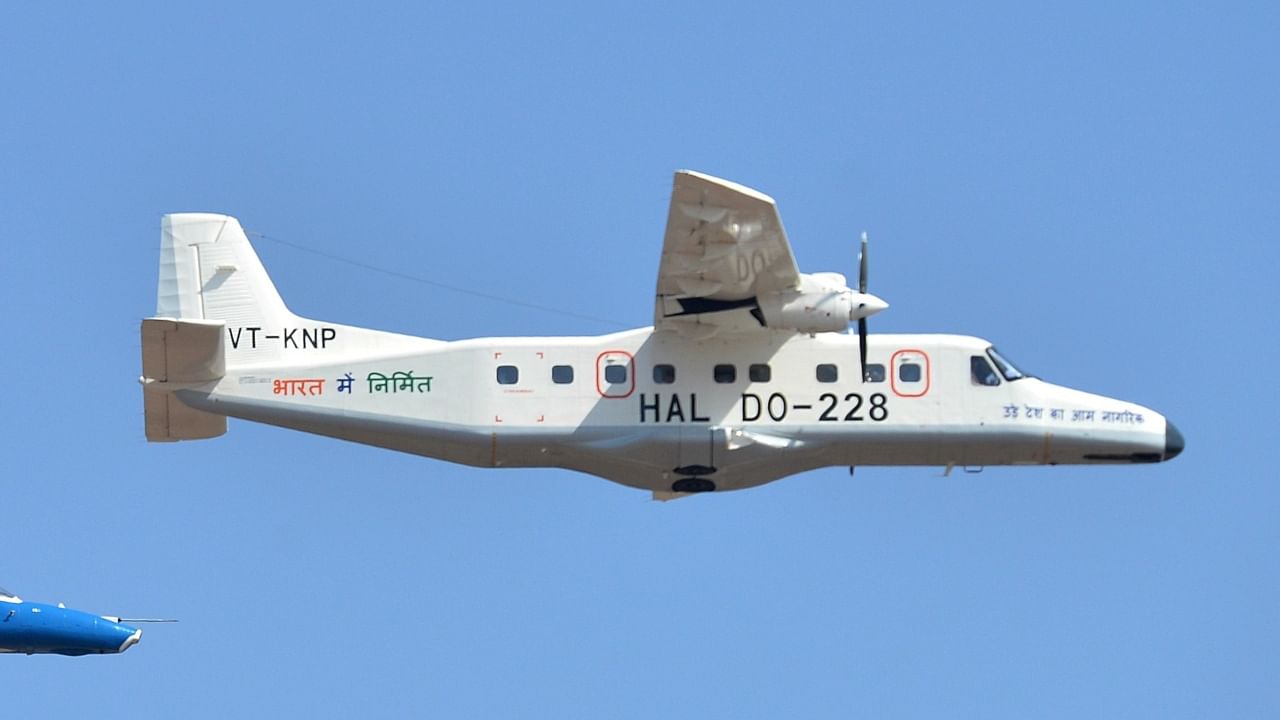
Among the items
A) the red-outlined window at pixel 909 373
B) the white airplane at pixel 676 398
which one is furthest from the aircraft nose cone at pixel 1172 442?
the red-outlined window at pixel 909 373

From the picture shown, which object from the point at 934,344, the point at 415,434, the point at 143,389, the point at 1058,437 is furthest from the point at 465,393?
the point at 1058,437

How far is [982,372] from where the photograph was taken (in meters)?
23.1

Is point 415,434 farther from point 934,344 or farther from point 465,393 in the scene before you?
point 934,344

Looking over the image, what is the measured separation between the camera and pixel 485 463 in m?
23.0

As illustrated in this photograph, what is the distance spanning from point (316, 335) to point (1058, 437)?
1062 centimetres

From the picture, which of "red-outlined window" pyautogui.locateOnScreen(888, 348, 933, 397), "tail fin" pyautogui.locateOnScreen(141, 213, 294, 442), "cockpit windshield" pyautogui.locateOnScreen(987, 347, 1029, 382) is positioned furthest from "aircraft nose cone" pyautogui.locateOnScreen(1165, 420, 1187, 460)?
"tail fin" pyautogui.locateOnScreen(141, 213, 294, 442)

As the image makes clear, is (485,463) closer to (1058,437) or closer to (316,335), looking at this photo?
(316,335)

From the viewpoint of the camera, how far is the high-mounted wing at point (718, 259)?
2047cm

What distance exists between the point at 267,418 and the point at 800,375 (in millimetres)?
7414

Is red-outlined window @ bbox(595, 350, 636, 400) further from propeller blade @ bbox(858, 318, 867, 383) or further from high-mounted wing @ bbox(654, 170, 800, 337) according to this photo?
propeller blade @ bbox(858, 318, 867, 383)

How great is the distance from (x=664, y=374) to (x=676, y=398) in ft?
1.22

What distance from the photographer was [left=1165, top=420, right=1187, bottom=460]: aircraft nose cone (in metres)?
23.5

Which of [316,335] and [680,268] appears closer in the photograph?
[680,268]

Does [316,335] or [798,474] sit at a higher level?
[316,335]
